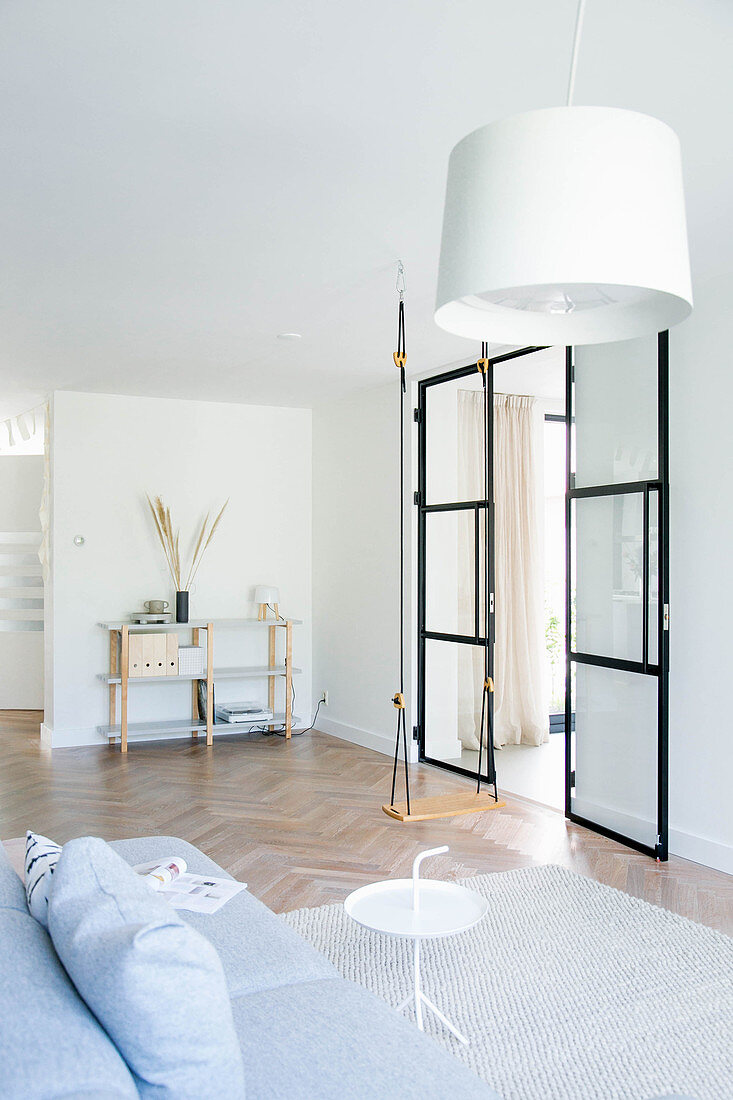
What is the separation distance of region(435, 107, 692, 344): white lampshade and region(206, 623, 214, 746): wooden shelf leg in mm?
5521

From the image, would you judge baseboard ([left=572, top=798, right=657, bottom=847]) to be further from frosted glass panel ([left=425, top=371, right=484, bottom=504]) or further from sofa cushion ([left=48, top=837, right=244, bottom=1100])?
sofa cushion ([left=48, top=837, right=244, bottom=1100])

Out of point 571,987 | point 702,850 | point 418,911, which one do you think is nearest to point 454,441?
point 702,850

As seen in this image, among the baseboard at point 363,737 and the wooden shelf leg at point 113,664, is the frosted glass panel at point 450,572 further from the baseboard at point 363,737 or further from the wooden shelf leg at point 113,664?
the wooden shelf leg at point 113,664

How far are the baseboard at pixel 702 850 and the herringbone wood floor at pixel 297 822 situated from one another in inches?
2.3

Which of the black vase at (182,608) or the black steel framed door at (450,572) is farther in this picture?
the black vase at (182,608)

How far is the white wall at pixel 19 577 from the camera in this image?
8.29m

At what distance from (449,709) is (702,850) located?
232 centimetres

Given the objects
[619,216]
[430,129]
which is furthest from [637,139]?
[430,129]

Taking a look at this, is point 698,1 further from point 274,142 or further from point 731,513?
point 731,513

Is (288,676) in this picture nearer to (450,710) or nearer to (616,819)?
(450,710)

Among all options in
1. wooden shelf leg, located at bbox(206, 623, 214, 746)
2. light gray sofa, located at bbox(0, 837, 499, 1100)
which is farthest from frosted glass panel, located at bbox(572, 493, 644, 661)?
wooden shelf leg, located at bbox(206, 623, 214, 746)

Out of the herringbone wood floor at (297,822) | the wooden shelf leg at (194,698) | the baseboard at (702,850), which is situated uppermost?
the wooden shelf leg at (194,698)

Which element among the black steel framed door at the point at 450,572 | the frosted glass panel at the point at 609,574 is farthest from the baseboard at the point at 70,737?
the frosted glass panel at the point at 609,574

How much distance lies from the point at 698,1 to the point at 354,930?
3.07 metres
